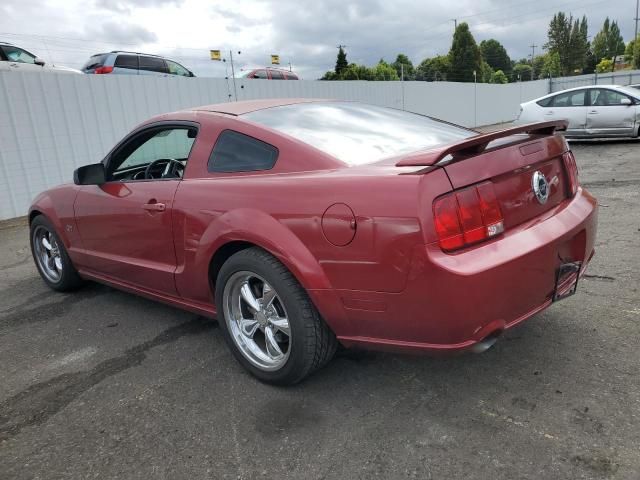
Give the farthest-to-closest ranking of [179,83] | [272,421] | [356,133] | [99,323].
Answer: [179,83]
[99,323]
[356,133]
[272,421]

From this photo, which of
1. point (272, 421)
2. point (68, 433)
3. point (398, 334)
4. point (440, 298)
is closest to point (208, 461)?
point (272, 421)

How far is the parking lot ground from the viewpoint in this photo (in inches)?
78.7

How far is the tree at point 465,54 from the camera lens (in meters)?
61.6

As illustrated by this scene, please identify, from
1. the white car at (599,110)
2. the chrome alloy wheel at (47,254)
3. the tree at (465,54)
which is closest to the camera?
the chrome alloy wheel at (47,254)

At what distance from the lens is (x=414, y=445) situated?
6.82ft

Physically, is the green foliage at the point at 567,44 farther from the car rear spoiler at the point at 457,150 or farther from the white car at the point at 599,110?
the car rear spoiler at the point at 457,150

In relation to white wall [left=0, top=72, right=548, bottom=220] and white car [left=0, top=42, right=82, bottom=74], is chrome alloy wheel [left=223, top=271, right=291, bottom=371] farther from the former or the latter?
white car [left=0, top=42, right=82, bottom=74]

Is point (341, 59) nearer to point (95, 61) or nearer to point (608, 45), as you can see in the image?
point (95, 61)

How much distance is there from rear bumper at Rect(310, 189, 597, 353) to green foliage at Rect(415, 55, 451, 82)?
175ft

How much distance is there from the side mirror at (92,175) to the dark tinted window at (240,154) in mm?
1116

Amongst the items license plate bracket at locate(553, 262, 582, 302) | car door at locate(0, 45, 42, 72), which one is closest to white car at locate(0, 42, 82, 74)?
car door at locate(0, 45, 42, 72)

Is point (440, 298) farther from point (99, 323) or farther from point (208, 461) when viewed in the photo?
point (99, 323)

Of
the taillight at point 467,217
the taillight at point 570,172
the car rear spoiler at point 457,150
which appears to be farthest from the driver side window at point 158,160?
the taillight at point 570,172

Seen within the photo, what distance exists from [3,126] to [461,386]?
26.0ft
